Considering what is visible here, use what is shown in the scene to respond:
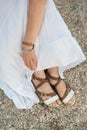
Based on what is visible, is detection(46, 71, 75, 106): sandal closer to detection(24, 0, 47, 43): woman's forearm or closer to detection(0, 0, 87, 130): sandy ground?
detection(0, 0, 87, 130): sandy ground

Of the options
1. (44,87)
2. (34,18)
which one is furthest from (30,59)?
(44,87)

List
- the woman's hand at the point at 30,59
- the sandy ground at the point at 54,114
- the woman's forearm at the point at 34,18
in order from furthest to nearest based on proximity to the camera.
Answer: the sandy ground at the point at 54,114 < the woman's hand at the point at 30,59 < the woman's forearm at the point at 34,18

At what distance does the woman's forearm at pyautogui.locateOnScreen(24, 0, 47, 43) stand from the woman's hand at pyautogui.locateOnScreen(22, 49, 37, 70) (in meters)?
0.07

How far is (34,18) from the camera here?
1.51m

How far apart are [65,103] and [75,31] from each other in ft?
1.82

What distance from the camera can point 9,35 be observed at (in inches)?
61.9

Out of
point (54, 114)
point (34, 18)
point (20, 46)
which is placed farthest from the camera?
point (54, 114)

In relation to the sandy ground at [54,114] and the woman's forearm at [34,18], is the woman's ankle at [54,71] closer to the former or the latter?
the sandy ground at [54,114]

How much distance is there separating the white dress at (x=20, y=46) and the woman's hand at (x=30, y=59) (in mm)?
34

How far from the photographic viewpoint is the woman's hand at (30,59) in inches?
62.9

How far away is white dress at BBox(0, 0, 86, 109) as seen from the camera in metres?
1.55

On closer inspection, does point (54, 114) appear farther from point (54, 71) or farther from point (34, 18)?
point (34, 18)

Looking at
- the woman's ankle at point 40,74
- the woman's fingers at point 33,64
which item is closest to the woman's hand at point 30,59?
the woman's fingers at point 33,64

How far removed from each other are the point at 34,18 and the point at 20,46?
170 mm
